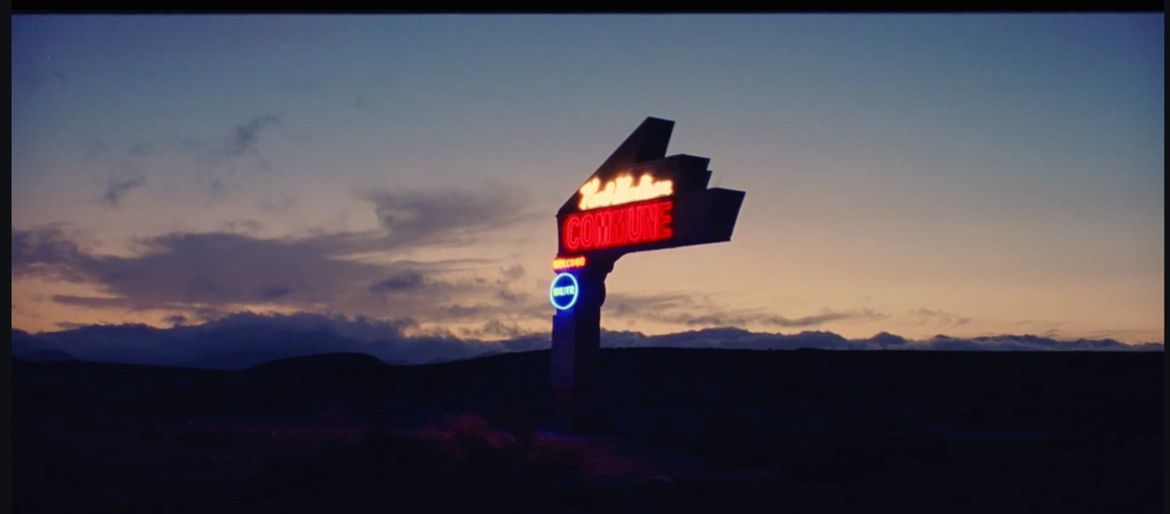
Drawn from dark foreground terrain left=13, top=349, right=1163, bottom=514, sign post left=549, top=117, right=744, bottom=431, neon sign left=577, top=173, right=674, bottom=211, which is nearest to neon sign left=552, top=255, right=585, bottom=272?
sign post left=549, top=117, right=744, bottom=431

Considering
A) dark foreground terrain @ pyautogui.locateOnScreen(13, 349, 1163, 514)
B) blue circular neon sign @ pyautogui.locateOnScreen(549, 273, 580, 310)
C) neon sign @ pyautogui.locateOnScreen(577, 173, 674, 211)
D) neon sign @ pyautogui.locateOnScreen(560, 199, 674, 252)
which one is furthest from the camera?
blue circular neon sign @ pyautogui.locateOnScreen(549, 273, 580, 310)

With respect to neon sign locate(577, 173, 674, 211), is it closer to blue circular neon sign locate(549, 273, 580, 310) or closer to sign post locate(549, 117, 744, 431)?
sign post locate(549, 117, 744, 431)

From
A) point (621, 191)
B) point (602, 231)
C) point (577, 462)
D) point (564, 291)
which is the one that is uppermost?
point (621, 191)

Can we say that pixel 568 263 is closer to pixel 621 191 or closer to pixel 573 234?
pixel 573 234

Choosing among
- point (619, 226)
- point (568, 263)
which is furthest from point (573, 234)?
point (619, 226)

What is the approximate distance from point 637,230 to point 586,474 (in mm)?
6471

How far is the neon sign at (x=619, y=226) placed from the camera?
74.5 ft

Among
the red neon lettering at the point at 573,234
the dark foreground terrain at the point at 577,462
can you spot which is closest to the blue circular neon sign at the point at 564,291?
the red neon lettering at the point at 573,234

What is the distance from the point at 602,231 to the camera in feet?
79.8

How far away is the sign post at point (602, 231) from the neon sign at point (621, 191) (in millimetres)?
19

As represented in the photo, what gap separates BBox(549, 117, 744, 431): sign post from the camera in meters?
22.5

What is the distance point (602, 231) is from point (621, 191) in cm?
89

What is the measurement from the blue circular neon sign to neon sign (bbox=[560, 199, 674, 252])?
24.8 inches

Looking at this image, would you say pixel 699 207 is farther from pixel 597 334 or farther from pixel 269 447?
pixel 269 447
